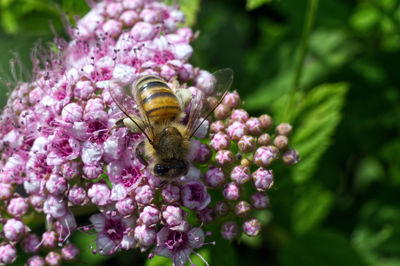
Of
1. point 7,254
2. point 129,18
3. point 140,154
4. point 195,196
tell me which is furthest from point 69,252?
point 129,18

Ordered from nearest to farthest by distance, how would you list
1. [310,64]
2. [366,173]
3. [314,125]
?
[314,125] < [310,64] < [366,173]

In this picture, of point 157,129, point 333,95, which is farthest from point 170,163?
point 333,95

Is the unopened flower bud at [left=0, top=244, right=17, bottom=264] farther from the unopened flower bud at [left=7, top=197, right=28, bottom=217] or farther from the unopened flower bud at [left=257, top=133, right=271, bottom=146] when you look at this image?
the unopened flower bud at [left=257, top=133, right=271, bottom=146]

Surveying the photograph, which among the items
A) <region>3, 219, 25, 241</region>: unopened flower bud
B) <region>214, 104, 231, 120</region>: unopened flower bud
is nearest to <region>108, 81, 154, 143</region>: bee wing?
<region>214, 104, 231, 120</region>: unopened flower bud

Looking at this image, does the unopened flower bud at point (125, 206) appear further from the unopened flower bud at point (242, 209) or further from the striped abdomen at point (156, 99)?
the unopened flower bud at point (242, 209)

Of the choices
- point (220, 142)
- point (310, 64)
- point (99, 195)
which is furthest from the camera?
point (310, 64)

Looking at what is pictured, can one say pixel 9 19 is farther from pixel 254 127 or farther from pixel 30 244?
pixel 254 127

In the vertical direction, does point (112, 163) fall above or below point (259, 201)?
above

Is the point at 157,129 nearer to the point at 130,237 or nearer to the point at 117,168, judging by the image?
the point at 117,168

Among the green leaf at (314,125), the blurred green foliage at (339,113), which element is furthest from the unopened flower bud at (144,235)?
the blurred green foliage at (339,113)
